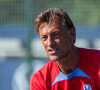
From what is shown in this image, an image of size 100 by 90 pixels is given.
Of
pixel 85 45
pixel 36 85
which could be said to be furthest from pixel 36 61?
pixel 36 85

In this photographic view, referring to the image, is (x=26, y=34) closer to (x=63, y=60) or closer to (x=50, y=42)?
(x=63, y=60)

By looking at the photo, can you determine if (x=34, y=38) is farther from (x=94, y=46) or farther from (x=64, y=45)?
(x=64, y=45)

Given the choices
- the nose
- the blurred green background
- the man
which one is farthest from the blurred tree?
the nose

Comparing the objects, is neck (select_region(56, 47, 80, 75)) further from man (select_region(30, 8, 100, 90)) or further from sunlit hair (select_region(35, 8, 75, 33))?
sunlit hair (select_region(35, 8, 75, 33))

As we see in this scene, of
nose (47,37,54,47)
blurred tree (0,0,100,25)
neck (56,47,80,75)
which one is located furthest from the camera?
blurred tree (0,0,100,25)

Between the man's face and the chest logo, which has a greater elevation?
the man's face

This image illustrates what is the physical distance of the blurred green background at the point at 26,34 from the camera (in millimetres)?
6059

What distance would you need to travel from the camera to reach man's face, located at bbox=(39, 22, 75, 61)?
3.60 meters

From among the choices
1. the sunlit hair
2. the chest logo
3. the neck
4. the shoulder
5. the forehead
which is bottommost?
the chest logo

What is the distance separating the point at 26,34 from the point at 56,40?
257 cm

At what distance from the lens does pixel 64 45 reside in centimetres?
366

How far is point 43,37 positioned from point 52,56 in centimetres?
22

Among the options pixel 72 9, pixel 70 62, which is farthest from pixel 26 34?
pixel 70 62

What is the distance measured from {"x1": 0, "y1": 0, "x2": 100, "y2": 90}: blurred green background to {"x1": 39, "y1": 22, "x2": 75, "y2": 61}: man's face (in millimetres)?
2340
